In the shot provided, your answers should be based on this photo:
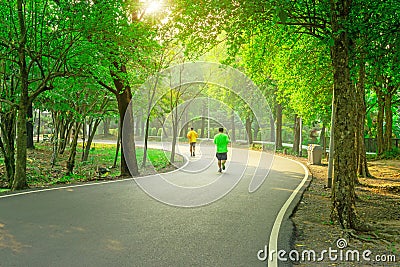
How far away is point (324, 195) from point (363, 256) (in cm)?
625

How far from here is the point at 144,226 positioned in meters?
7.11

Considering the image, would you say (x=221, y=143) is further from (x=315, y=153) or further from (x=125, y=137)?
(x=315, y=153)

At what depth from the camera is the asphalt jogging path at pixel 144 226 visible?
5340 mm

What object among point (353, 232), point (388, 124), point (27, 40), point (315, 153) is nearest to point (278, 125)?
point (388, 124)

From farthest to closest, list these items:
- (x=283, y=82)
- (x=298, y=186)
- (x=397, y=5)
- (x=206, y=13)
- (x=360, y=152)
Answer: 1. (x=283, y=82)
2. (x=360, y=152)
3. (x=298, y=186)
4. (x=206, y=13)
5. (x=397, y=5)

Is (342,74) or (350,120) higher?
(342,74)

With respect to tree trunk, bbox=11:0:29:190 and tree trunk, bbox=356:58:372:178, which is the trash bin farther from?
tree trunk, bbox=11:0:29:190

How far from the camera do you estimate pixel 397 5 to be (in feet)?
25.5

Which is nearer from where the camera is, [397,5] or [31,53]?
[397,5]

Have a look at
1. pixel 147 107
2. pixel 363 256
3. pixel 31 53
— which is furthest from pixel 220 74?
pixel 363 256

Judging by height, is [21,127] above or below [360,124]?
below

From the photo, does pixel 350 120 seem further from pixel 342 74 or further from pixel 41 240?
pixel 41 240

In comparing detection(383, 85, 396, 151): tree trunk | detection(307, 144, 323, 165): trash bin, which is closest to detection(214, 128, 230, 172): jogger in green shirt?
detection(307, 144, 323, 165): trash bin

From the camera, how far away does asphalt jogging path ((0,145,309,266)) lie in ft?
17.5
